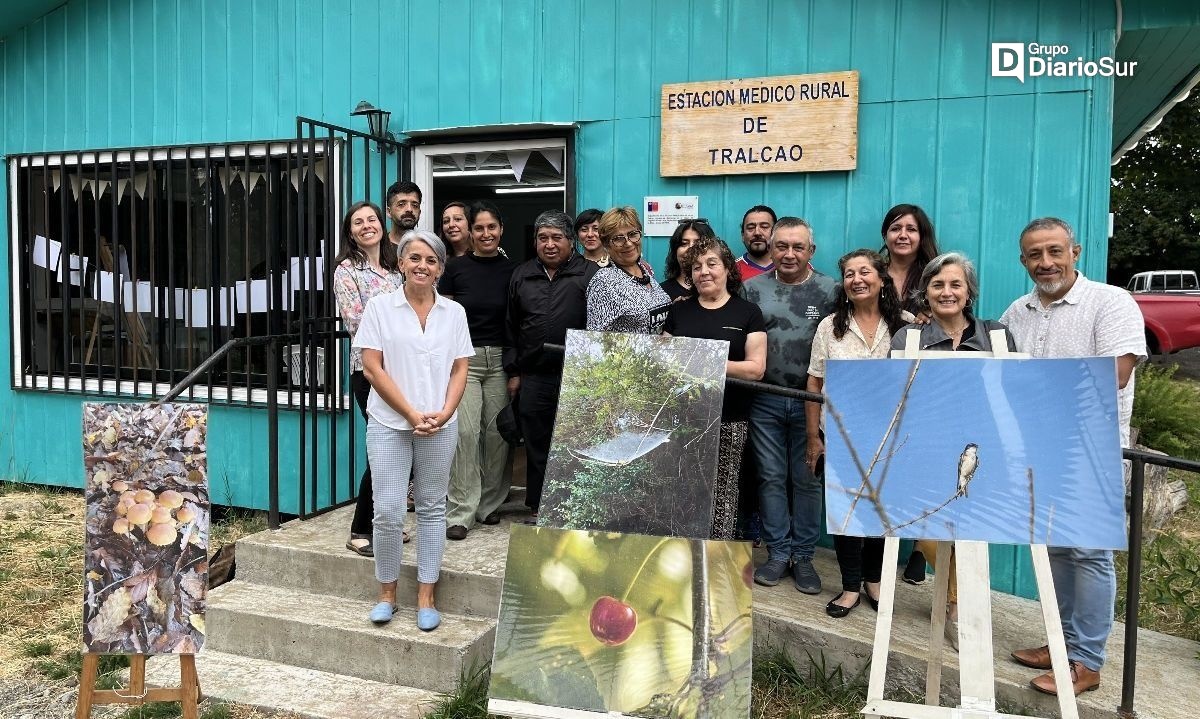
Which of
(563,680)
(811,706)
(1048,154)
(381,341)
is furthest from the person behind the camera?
(1048,154)

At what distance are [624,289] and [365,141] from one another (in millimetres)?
2235

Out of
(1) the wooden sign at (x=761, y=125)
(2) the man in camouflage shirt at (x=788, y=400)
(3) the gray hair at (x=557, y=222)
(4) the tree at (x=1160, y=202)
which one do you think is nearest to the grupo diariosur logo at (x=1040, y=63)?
(1) the wooden sign at (x=761, y=125)

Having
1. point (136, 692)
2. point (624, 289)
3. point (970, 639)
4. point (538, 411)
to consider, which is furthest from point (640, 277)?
point (136, 692)

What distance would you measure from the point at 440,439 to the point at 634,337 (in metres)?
0.88

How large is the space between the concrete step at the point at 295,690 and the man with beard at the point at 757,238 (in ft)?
7.57

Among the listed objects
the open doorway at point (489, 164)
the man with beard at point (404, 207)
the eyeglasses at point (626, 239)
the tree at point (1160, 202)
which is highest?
the tree at point (1160, 202)

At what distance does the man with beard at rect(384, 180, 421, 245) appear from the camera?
165 inches

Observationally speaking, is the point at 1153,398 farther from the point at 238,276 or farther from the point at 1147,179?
the point at 1147,179

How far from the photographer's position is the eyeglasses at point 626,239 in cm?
377

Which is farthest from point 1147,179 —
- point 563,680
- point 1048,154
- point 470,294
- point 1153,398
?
point 563,680

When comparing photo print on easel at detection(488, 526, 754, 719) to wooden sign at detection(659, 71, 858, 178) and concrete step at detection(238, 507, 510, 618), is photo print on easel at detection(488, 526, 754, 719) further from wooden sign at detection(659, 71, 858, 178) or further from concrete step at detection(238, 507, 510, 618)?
wooden sign at detection(659, 71, 858, 178)

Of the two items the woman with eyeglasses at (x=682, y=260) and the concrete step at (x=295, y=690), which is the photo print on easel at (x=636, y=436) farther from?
the concrete step at (x=295, y=690)

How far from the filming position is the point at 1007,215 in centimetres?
397

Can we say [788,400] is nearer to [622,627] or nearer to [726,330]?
[726,330]
